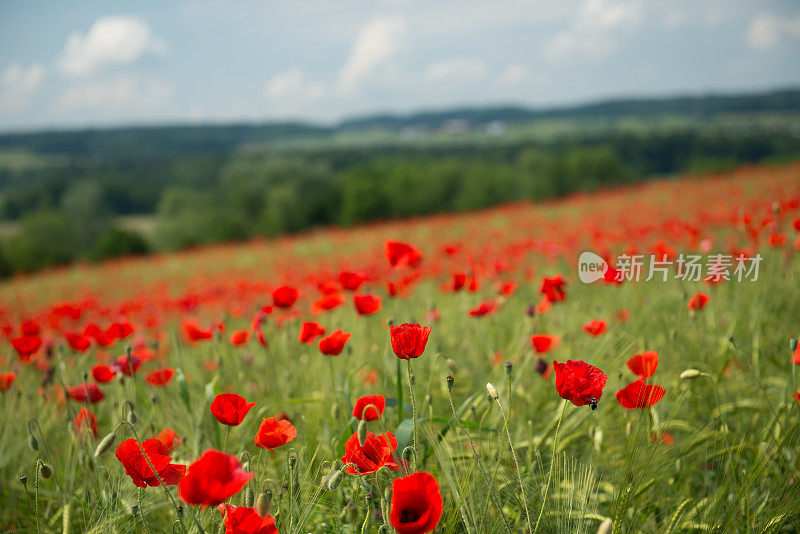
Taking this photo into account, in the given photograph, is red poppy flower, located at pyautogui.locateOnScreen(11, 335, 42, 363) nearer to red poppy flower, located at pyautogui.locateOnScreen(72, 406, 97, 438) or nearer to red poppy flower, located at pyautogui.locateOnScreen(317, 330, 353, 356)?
red poppy flower, located at pyautogui.locateOnScreen(72, 406, 97, 438)

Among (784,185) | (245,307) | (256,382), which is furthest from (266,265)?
(784,185)

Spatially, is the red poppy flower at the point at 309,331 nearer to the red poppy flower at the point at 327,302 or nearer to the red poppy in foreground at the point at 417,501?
the red poppy flower at the point at 327,302

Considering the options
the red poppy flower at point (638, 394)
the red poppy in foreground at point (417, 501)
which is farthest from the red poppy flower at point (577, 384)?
the red poppy in foreground at point (417, 501)

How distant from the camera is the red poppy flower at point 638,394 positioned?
3.60ft

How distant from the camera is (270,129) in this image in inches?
4564

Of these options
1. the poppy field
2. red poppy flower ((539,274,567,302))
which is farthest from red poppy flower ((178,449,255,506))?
red poppy flower ((539,274,567,302))

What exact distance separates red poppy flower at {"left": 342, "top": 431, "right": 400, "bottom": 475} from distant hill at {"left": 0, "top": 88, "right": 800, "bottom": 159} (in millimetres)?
50287

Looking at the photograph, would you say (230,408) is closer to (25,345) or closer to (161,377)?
(161,377)

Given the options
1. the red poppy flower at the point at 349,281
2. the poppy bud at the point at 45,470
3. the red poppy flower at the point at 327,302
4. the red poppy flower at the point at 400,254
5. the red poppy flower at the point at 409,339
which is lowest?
the poppy bud at the point at 45,470

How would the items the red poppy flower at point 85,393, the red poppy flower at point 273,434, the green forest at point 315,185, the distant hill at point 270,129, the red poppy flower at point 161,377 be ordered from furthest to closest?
the distant hill at point 270,129
the green forest at point 315,185
the red poppy flower at point 161,377
the red poppy flower at point 85,393
the red poppy flower at point 273,434

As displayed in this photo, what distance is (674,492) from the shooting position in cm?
152

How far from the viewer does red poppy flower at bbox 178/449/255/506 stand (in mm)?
781

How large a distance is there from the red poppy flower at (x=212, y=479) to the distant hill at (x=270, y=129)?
5059 centimetres

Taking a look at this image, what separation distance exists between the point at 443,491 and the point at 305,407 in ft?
2.46
